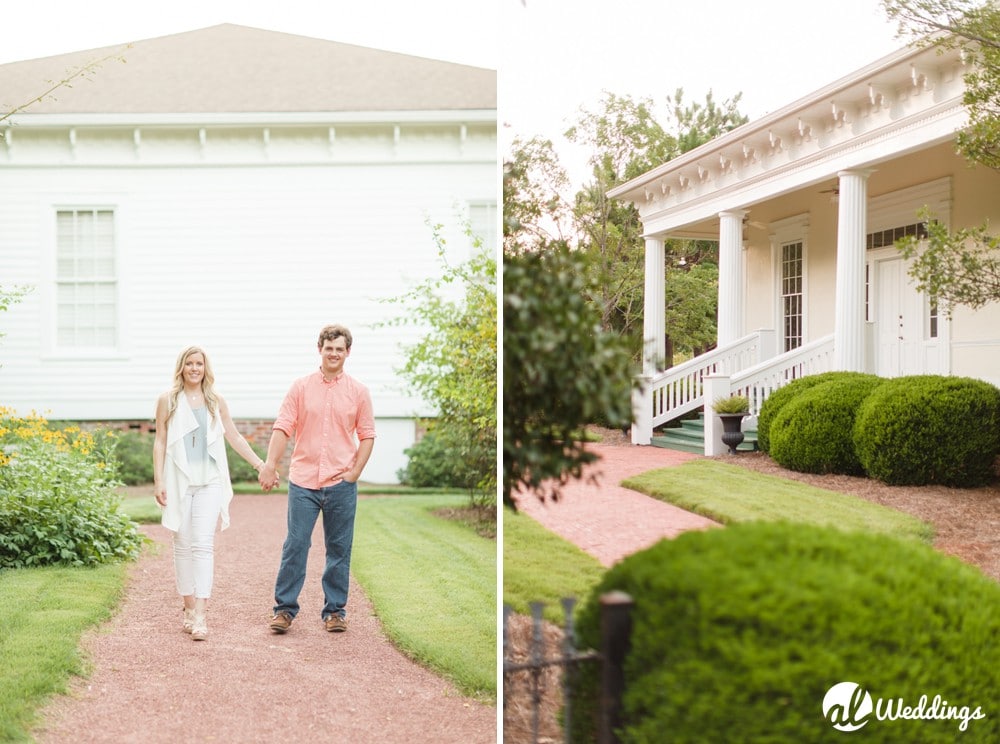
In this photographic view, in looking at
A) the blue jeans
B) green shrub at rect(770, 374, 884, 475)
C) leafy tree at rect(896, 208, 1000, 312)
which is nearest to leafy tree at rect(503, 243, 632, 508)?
green shrub at rect(770, 374, 884, 475)

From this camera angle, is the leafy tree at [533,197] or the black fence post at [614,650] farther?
the leafy tree at [533,197]

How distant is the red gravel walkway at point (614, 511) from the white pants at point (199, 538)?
1789 millimetres

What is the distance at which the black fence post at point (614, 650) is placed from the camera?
7.86 feet

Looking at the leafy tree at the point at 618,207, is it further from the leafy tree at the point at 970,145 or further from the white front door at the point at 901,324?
the leafy tree at the point at 970,145

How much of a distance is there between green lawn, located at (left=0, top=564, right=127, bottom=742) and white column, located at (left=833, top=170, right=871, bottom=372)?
2.84m

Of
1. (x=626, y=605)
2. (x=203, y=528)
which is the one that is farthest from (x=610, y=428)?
(x=203, y=528)

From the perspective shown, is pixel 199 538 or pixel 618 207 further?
pixel 199 538

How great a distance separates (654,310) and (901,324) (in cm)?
69

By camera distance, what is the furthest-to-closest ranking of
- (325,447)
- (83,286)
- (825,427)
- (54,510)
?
(83,286)
(54,510)
(325,447)
(825,427)

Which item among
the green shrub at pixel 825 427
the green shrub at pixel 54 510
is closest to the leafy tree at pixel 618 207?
the green shrub at pixel 825 427

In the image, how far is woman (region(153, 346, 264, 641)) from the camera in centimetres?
382

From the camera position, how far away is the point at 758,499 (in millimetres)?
2592

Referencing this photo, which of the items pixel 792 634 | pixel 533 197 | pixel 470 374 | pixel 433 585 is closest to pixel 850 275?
pixel 533 197

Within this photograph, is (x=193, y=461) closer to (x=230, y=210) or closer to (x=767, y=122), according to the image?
(x=767, y=122)
